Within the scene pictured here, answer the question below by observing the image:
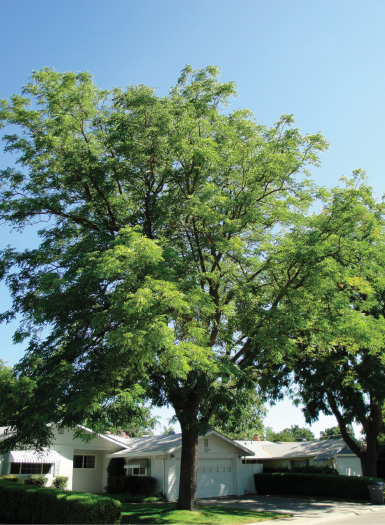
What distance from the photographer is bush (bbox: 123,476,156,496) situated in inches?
1021

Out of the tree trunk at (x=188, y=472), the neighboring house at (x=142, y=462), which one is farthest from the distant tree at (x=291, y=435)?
the tree trunk at (x=188, y=472)

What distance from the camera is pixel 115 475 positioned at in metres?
27.6

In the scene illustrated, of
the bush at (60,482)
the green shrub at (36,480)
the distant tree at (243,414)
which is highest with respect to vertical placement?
the distant tree at (243,414)

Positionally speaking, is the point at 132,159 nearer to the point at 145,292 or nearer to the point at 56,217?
the point at 56,217

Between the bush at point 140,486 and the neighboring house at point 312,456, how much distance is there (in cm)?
1029

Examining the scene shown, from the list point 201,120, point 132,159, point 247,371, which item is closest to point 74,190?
point 132,159

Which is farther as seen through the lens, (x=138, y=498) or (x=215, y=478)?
(x=215, y=478)

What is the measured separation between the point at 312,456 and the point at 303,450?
165 centimetres

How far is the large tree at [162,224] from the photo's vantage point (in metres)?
12.5

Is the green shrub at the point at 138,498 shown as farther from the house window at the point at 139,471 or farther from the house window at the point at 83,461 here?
the house window at the point at 83,461

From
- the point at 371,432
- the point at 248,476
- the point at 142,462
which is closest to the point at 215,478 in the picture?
the point at 248,476

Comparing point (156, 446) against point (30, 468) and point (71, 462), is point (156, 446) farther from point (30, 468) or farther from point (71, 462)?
point (30, 468)

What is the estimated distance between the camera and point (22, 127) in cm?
1603

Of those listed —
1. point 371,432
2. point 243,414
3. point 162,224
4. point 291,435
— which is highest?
point 162,224
